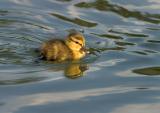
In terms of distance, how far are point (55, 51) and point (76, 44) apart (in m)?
0.29

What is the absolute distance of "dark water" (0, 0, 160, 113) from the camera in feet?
19.7

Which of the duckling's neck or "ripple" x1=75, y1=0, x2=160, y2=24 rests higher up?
"ripple" x1=75, y1=0, x2=160, y2=24

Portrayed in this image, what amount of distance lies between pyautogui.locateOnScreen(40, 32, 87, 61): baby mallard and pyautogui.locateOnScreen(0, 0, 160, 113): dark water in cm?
12

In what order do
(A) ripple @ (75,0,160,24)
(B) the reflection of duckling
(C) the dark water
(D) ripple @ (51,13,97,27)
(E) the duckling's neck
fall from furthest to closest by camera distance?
(A) ripple @ (75,0,160,24) → (D) ripple @ (51,13,97,27) → (E) the duckling's neck → (B) the reflection of duckling → (C) the dark water

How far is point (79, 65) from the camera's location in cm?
724

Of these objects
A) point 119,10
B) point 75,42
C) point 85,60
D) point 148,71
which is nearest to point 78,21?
point 119,10

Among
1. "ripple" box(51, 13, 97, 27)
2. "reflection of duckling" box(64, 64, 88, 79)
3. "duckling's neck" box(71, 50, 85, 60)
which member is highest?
"ripple" box(51, 13, 97, 27)

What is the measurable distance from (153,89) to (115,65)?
0.80 m

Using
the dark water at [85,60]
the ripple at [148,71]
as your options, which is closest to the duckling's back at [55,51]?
the dark water at [85,60]

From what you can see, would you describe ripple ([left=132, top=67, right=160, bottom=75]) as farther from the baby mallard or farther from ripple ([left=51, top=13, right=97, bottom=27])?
ripple ([left=51, top=13, right=97, bottom=27])

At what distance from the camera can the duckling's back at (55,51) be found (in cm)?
727

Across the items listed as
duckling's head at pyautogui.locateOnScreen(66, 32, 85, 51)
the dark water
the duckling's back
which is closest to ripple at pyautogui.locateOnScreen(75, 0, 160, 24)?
the dark water

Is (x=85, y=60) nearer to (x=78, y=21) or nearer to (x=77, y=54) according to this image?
(x=77, y=54)

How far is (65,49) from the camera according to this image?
745cm
